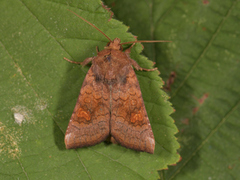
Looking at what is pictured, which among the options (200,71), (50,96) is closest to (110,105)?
(50,96)

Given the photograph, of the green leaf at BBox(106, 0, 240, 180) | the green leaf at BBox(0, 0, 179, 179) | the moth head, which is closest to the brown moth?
the moth head

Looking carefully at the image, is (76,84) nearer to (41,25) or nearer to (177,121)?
(41,25)

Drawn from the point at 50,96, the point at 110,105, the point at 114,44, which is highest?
the point at 114,44

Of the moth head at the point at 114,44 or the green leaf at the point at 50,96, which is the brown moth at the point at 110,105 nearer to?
the moth head at the point at 114,44

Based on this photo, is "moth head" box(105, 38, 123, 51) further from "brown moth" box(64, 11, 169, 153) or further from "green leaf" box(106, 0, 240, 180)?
"green leaf" box(106, 0, 240, 180)

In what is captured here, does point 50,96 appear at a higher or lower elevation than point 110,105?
lower

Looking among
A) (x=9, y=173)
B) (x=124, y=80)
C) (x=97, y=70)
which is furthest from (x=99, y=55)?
(x=9, y=173)

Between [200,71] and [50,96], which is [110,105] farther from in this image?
[200,71]
